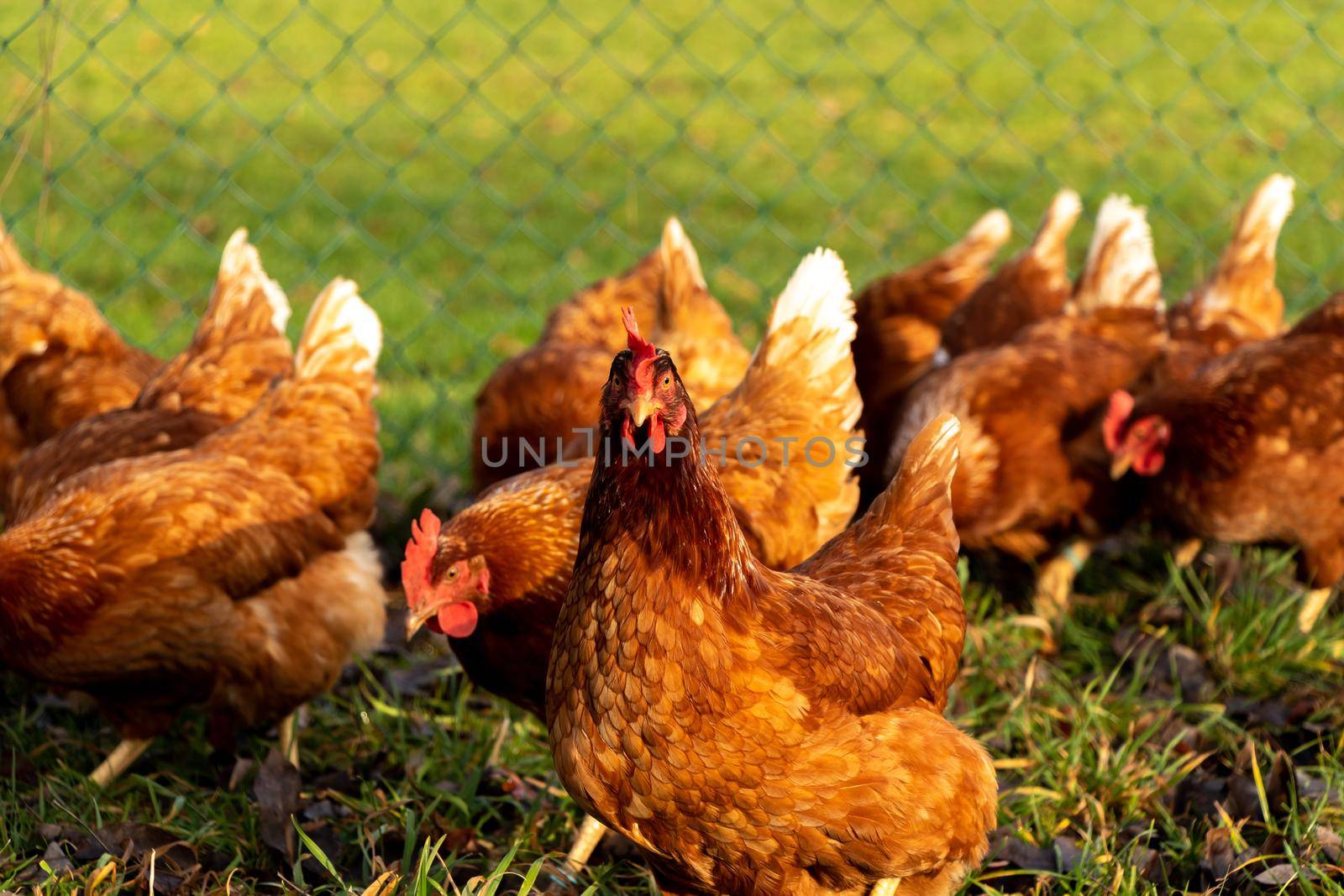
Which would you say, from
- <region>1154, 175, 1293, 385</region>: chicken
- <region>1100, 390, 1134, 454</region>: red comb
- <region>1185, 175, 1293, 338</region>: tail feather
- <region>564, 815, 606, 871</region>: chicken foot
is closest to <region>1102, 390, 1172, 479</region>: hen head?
<region>1100, 390, 1134, 454</region>: red comb

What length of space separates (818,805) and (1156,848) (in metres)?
1.02

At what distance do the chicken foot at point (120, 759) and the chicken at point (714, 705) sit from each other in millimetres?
1366

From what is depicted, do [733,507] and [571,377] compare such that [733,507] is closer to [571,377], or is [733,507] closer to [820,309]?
[820,309]

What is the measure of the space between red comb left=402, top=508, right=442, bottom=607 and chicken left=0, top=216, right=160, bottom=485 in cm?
190

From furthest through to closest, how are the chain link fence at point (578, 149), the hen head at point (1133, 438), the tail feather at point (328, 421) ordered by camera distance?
the chain link fence at point (578, 149)
the hen head at point (1133, 438)
the tail feather at point (328, 421)

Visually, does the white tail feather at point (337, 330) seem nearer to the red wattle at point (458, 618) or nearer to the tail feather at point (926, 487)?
the red wattle at point (458, 618)

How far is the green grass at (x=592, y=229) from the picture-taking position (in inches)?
107

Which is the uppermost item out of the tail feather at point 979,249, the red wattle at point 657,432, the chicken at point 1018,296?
the red wattle at point 657,432

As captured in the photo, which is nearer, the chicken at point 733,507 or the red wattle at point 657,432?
the red wattle at point 657,432

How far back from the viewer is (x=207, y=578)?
2957mm

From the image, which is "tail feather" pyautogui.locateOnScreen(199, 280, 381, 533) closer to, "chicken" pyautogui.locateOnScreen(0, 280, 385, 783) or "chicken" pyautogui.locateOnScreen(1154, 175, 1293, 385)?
"chicken" pyautogui.locateOnScreen(0, 280, 385, 783)

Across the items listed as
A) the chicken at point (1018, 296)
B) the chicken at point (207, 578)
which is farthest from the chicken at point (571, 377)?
the chicken at point (1018, 296)

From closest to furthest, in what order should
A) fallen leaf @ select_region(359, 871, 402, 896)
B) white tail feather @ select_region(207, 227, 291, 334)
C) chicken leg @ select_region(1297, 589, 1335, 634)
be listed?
fallen leaf @ select_region(359, 871, 402, 896)
chicken leg @ select_region(1297, 589, 1335, 634)
white tail feather @ select_region(207, 227, 291, 334)

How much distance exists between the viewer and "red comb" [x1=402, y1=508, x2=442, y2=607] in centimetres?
255
